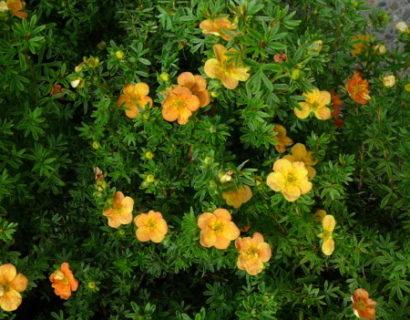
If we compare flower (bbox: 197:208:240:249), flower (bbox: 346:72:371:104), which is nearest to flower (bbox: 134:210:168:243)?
flower (bbox: 197:208:240:249)

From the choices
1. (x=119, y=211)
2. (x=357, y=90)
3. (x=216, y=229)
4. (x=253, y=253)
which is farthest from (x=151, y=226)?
(x=357, y=90)

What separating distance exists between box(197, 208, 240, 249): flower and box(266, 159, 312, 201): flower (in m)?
0.19

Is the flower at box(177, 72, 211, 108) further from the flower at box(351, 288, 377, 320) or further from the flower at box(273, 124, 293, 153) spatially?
the flower at box(351, 288, 377, 320)

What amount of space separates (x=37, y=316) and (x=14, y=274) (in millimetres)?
578

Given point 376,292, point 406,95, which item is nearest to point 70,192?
point 376,292

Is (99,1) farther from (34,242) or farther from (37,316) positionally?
(37,316)

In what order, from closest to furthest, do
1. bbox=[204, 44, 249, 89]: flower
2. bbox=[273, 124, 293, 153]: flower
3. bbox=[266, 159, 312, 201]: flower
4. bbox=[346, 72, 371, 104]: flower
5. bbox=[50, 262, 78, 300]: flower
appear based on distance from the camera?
bbox=[204, 44, 249, 89]: flower → bbox=[266, 159, 312, 201]: flower → bbox=[50, 262, 78, 300]: flower → bbox=[273, 124, 293, 153]: flower → bbox=[346, 72, 371, 104]: flower

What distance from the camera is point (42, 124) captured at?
1.90 metres

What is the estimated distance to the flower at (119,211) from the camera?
1.83 meters

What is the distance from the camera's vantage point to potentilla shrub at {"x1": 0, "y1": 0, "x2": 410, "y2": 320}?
166cm

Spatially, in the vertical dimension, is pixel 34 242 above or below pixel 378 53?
below

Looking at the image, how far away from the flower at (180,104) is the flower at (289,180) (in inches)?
13.2

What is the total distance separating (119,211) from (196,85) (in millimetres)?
Answer: 541

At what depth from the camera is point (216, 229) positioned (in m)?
1.66
